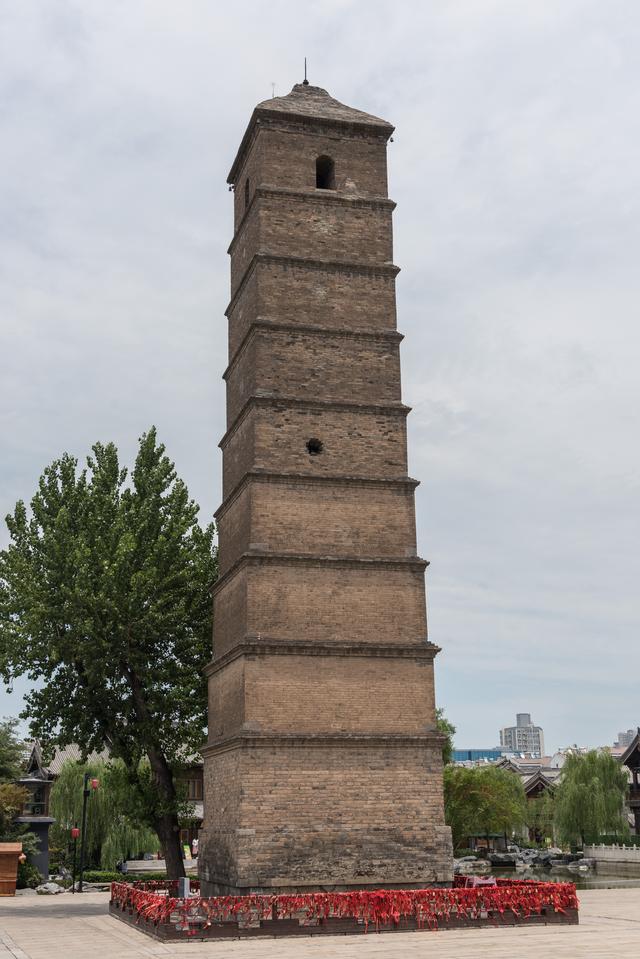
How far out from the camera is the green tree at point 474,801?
5591cm

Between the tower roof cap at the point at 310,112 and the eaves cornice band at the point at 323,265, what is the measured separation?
4.44 m

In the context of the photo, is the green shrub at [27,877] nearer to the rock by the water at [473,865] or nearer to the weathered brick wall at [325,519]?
the weathered brick wall at [325,519]

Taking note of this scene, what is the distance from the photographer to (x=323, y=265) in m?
27.5

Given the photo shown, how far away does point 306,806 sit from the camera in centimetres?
2275

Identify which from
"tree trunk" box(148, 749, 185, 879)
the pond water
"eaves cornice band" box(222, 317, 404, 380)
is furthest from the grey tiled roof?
the pond water

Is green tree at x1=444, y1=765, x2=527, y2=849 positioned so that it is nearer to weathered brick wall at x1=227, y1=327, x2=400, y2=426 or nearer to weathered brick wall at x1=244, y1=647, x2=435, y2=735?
weathered brick wall at x1=244, y1=647, x2=435, y2=735

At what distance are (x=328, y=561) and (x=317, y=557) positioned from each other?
299 mm

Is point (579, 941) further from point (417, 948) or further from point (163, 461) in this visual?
point (163, 461)

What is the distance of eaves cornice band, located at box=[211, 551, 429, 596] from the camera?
2436 centimetres

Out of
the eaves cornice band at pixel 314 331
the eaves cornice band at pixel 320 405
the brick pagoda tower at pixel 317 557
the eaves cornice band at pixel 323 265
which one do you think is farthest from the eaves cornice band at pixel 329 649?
the eaves cornice band at pixel 323 265

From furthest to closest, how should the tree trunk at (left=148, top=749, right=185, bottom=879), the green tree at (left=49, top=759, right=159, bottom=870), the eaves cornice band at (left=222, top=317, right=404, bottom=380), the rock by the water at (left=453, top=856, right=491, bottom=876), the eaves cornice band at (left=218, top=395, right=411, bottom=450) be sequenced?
the rock by the water at (left=453, top=856, right=491, bottom=876) → the green tree at (left=49, top=759, right=159, bottom=870) → the tree trunk at (left=148, top=749, right=185, bottom=879) → the eaves cornice band at (left=222, top=317, right=404, bottom=380) → the eaves cornice band at (left=218, top=395, right=411, bottom=450)

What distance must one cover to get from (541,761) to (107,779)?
124 meters

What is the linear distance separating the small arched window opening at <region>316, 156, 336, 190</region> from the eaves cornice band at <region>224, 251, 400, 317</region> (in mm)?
2679

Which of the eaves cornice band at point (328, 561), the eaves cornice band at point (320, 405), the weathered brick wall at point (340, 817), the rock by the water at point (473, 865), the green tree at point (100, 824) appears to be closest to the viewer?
the weathered brick wall at point (340, 817)
